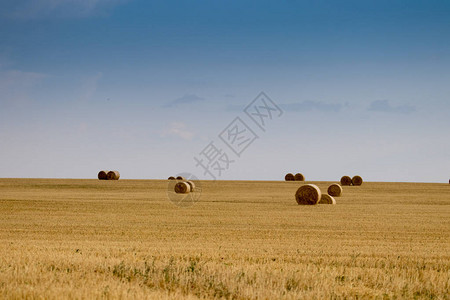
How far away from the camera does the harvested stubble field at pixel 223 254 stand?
27.0 ft

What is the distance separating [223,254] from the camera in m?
12.9

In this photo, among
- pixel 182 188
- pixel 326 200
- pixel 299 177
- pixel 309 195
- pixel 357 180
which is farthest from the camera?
pixel 299 177

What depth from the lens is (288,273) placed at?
947cm

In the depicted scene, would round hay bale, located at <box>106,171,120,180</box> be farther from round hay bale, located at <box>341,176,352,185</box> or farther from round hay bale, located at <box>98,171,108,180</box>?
round hay bale, located at <box>341,176,352,185</box>

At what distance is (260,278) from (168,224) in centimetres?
1258

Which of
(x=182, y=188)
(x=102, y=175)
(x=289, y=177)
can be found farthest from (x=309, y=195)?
(x=102, y=175)

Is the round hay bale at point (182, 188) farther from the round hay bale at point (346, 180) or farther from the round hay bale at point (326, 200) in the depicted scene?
the round hay bale at point (346, 180)

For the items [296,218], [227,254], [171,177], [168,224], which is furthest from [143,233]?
[171,177]

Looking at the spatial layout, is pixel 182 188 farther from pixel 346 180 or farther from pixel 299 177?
pixel 299 177

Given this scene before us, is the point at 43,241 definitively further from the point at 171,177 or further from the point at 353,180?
the point at 171,177

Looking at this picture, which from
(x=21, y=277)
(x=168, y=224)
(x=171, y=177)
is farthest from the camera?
(x=171, y=177)

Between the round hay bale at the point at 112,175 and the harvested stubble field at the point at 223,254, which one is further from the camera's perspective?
the round hay bale at the point at 112,175

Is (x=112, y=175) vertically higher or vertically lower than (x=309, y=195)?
higher

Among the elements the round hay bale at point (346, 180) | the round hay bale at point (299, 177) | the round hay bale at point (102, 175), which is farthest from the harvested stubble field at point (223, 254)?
the round hay bale at point (299, 177)
